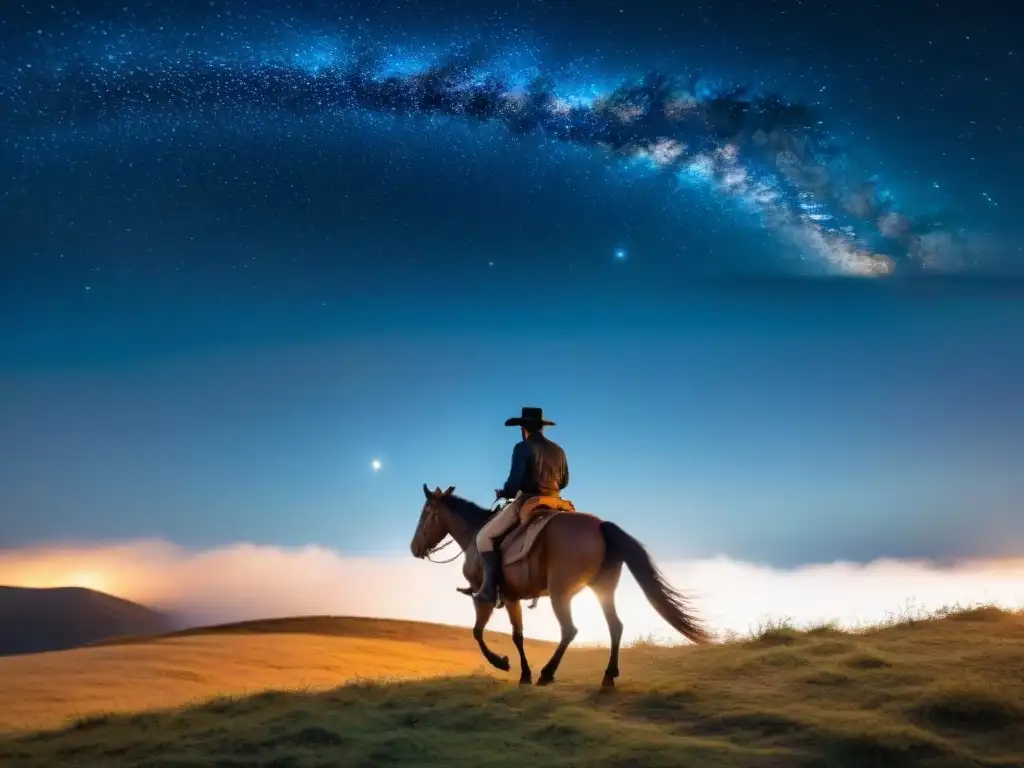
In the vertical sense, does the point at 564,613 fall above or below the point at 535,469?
below

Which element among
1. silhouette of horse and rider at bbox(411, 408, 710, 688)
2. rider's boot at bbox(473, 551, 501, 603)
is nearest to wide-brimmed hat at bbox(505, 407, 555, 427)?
silhouette of horse and rider at bbox(411, 408, 710, 688)

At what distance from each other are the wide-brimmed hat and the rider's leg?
4.26 feet

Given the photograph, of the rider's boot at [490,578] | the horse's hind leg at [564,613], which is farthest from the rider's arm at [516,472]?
the horse's hind leg at [564,613]

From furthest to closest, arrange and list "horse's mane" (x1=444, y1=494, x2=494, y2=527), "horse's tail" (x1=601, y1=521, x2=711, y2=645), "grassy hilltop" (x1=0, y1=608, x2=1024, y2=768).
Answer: "horse's mane" (x1=444, y1=494, x2=494, y2=527)
"horse's tail" (x1=601, y1=521, x2=711, y2=645)
"grassy hilltop" (x1=0, y1=608, x2=1024, y2=768)

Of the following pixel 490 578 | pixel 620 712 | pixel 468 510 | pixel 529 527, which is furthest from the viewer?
pixel 468 510

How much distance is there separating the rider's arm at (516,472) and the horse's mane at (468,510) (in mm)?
1278

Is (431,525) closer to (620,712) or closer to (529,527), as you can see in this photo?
(529,527)

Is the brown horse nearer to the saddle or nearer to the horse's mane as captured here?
the saddle

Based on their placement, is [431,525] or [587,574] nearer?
[587,574]

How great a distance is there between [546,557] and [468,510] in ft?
8.55

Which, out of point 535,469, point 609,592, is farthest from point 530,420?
point 609,592

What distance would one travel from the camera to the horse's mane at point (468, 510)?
45.0ft

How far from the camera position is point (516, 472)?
12.3 metres

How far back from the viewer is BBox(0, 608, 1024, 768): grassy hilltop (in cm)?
789
